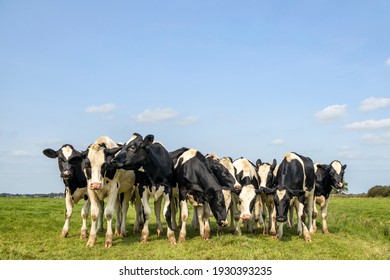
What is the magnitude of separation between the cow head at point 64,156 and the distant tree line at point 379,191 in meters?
65.6

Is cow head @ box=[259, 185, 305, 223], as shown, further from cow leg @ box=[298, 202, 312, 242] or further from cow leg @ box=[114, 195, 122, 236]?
cow leg @ box=[114, 195, 122, 236]

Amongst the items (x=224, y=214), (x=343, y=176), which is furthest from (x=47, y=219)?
(x=343, y=176)

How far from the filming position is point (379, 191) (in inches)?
2815

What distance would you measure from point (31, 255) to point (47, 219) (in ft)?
30.2

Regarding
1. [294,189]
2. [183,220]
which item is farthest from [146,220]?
[294,189]

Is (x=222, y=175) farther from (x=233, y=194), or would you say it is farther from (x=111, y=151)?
(x=111, y=151)

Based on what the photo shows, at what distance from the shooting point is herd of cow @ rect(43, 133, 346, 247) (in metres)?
12.7

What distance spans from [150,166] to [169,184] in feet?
2.86

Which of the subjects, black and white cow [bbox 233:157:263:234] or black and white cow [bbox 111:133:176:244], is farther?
black and white cow [bbox 233:157:263:234]

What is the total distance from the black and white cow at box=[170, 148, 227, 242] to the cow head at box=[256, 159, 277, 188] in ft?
12.2

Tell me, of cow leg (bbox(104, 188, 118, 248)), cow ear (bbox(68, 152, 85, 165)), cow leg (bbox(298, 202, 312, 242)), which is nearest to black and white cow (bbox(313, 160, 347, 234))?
cow leg (bbox(298, 202, 312, 242))

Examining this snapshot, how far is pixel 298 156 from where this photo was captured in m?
15.7

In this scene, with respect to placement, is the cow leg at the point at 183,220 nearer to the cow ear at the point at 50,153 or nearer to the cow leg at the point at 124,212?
the cow leg at the point at 124,212

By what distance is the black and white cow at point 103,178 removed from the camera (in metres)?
12.0
